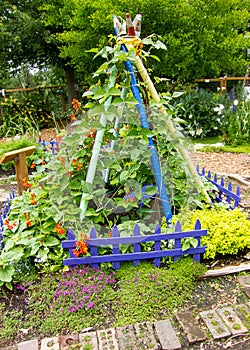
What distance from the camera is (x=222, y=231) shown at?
7.20ft

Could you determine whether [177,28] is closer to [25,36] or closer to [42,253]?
[25,36]

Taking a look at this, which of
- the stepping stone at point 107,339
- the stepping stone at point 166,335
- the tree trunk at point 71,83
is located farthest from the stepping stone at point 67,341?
the tree trunk at point 71,83

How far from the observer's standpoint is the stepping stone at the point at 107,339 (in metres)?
1.58

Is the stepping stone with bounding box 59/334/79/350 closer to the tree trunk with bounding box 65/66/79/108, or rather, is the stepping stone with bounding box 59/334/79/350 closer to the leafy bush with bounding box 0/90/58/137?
the leafy bush with bounding box 0/90/58/137

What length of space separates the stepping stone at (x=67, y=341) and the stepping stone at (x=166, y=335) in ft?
1.41

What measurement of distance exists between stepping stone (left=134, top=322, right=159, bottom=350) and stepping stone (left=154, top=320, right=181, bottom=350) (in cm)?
3

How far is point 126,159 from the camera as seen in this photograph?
7.48ft

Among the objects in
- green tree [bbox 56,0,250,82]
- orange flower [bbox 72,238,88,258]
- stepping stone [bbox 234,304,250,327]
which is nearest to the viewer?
stepping stone [bbox 234,304,250,327]

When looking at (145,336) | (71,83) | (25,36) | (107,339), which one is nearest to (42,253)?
(107,339)

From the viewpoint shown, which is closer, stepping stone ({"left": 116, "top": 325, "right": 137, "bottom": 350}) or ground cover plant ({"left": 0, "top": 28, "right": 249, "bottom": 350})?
stepping stone ({"left": 116, "top": 325, "right": 137, "bottom": 350})

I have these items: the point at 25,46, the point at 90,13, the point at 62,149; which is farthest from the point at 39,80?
the point at 62,149

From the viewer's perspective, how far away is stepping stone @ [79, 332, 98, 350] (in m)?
1.59

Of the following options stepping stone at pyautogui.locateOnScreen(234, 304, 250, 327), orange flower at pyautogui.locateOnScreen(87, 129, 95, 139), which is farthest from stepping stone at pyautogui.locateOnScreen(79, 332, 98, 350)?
orange flower at pyautogui.locateOnScreen(87, 129, 95, 139)

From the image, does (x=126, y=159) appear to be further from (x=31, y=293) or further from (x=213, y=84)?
(x=213, y=84)
